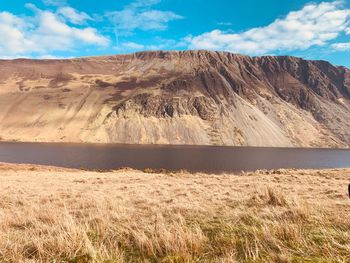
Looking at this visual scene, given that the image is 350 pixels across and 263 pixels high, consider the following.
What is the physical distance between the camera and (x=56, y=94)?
190250mm

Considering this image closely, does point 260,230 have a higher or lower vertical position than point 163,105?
lower

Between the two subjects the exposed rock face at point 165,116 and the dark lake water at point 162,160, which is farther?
the exposed rock face at point 165,116

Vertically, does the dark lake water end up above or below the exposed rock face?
below

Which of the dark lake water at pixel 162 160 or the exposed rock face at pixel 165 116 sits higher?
the exposed rock face at pixel 165 116

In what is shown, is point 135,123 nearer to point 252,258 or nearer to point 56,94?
point 56,94

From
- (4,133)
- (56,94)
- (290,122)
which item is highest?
(56,94)

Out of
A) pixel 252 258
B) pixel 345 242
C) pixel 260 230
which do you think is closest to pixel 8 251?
pixel 252 258

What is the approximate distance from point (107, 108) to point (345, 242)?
17202cm

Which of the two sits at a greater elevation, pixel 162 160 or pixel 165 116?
pixel 165 116

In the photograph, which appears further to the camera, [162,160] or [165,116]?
[165,116]

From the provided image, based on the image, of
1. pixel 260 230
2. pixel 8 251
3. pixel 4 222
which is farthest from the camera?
pixel 4 222

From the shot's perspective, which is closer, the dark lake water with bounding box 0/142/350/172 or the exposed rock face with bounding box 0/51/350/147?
the dark lake water with bounding box 0/142/350/172

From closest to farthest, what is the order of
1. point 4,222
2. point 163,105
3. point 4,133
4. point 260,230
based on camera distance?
point 260,230, point 4,222, point 4,133, point 163,105

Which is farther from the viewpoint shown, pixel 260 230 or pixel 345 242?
pixel 260 230
